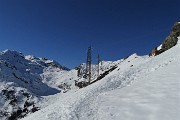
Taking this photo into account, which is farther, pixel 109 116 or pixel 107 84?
pixel 107 84

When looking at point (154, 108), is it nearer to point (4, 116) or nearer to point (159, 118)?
point (159, 118)

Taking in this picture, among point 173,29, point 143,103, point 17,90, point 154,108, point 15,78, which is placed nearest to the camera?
point 154,108

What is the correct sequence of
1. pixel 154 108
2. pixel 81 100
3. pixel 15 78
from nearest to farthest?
pixel 154 108 < pixel 81 100 < pixel 15 78

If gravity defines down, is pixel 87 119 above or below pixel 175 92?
below

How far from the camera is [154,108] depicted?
527 inches

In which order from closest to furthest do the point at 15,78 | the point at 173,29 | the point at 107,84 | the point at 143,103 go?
1. the point at 143,103
2. the point at 107,84
3. the point at 173,29
4. the point at 15,78

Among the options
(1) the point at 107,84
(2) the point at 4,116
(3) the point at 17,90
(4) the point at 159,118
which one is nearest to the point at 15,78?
(3) the point at 17,90

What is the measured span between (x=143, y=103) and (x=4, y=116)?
8550 cm

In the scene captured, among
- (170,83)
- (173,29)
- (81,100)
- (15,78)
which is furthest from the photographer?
(15,78)

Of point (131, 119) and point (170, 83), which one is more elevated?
point (170, 83)

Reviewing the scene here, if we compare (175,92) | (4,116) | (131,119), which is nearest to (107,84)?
(175,92)

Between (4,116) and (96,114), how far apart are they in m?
84.0

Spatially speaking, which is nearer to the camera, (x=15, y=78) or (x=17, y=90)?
(x=17, y=90)

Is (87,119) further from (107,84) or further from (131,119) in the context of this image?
(107,84)
